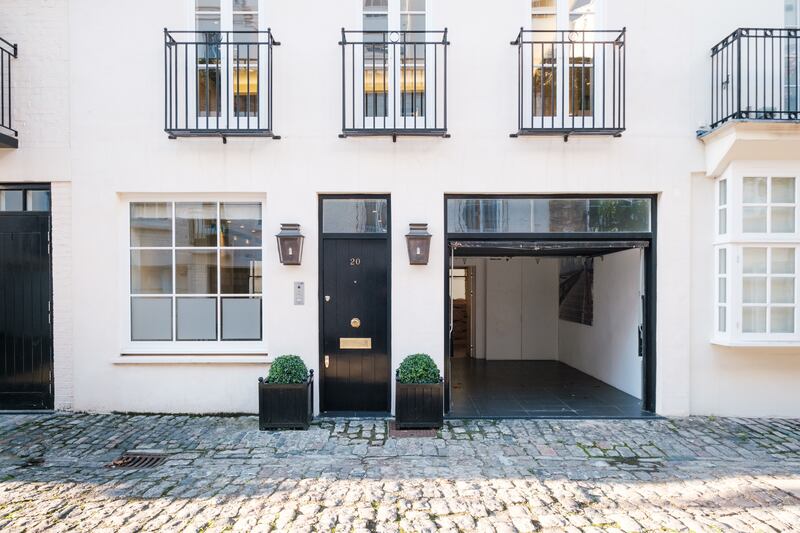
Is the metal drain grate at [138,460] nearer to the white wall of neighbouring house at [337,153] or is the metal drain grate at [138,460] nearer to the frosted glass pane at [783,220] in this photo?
the white wall of neighbouring house at [337,153]

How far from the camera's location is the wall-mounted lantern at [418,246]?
6.17 metres

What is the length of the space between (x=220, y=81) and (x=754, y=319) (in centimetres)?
731

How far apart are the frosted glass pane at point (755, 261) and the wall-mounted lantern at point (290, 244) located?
5472 millimetres

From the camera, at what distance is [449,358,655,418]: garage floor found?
21.5ft

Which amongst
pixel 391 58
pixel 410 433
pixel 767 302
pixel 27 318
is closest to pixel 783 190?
pixel 767 302

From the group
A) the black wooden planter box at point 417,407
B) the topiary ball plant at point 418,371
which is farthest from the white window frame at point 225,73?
the black wooden planter box at point 417,407

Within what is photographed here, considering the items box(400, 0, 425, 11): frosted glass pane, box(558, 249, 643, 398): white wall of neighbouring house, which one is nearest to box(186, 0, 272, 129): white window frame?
box(400, 0, 425, 11): frosted glass pane

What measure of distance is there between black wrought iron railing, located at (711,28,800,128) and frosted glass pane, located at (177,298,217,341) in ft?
22.3

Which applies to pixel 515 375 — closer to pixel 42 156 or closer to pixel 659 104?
pixel 659 104

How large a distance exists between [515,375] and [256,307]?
4909 millimetres

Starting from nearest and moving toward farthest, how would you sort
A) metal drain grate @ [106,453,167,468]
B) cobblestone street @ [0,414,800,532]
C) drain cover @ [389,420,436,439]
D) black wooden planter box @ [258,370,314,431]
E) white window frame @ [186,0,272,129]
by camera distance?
cobblestone street @ [0,414,800,532] → metal drain grate @ [106,453,167,468] → drain cover @ [389,420,436,439] → black wooden planter box @ [258,370,314,431] → white window frame @ [186,0,272,129]

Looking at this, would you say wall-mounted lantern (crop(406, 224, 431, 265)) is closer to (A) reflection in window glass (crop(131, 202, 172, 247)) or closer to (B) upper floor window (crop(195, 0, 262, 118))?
(B) upper floor window (crop(195, 0, 262, 118))

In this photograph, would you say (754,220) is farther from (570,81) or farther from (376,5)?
(376,5)

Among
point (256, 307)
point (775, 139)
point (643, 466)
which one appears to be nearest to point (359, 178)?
point (256, 307)
